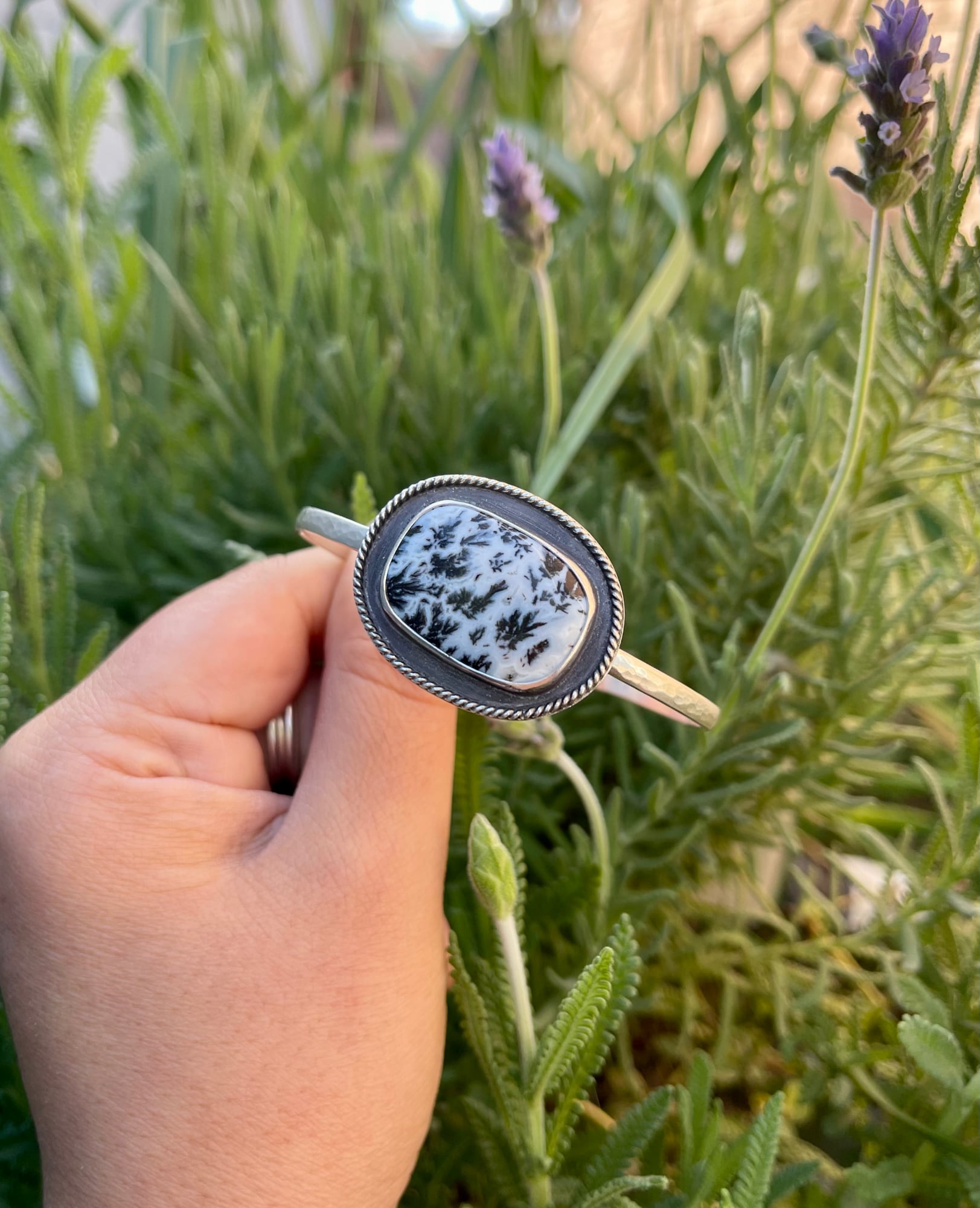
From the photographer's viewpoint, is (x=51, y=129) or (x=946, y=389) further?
(x=51, y=129)

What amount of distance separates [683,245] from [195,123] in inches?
18.5

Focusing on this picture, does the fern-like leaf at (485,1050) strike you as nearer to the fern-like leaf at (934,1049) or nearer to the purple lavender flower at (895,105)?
the fern-like leaf at (934,1049)

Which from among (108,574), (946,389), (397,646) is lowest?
(108,574)

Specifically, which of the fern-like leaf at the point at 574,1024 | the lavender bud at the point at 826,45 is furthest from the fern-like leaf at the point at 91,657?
the lavender bud at the point at 826,45

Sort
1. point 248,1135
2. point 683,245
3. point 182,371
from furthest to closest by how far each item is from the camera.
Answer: point 182,371 < point 683,245 < point 248,1135

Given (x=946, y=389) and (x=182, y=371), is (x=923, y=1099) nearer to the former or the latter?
(x=946, y=389)

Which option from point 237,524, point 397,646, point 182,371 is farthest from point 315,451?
point 397,646

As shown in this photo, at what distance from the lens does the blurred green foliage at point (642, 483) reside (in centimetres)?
48

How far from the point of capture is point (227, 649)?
1.40 feet

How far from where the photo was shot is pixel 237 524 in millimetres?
706

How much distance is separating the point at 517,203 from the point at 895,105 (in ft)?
0.78

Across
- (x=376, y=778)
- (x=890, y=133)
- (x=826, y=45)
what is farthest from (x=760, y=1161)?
(x=826, y=45)

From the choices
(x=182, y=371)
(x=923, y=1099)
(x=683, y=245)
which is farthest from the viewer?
(x=182, y=371)

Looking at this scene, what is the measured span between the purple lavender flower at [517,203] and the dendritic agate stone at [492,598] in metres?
0.22
